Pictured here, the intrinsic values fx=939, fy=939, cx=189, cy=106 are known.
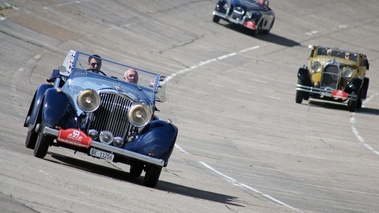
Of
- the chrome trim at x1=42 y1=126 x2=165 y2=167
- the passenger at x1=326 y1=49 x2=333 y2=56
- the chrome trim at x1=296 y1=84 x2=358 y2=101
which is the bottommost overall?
the chrome trim at x1=42 y1=126 x2=165 y2=167

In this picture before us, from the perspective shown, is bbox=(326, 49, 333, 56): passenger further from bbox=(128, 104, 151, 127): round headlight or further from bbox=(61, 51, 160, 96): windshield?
bbox=(128, 104, 151, 127): round headlight

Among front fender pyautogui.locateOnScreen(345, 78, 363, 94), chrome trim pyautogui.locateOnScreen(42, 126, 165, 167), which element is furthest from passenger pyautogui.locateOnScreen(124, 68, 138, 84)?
front fender pyautogui.locateOnScreen(345, 78, 363, 94)

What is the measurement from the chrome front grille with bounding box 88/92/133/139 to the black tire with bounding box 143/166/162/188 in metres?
0.62

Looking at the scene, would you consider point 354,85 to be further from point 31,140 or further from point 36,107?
point 36,107

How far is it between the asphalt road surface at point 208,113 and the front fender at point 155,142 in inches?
20.2

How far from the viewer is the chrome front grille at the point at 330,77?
1134 inches

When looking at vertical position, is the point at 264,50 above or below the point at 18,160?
above

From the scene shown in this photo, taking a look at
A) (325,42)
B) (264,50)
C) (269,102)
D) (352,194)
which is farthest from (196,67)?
(352,194)

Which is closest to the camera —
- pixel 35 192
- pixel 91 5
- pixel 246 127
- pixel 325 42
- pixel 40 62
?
pixel 35 192

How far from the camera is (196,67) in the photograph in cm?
3234

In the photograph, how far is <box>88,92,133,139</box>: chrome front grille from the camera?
13.1 meters

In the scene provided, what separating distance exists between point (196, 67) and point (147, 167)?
1932 centimetres

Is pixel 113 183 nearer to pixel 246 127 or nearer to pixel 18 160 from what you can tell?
pixel 18 160

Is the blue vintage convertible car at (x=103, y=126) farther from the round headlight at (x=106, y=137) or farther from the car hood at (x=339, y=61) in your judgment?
the car hood at (x=339, y=61)
